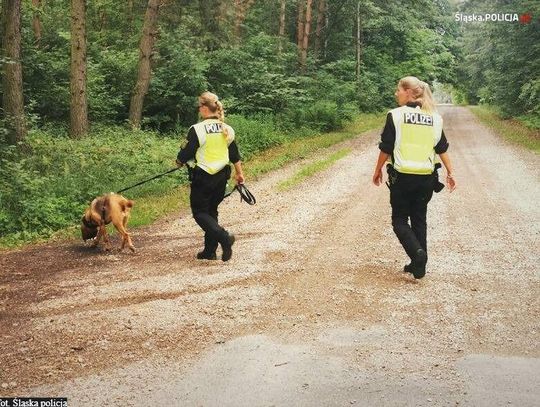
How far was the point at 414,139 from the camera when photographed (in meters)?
5.87

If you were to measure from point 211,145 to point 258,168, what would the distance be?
8.76 meters

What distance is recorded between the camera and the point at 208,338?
4.67 metres

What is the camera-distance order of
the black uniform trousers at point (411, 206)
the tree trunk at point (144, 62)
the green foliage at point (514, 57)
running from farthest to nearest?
the green foliage at point (514, 57)
the tree trunk at point (144, 62)
the black uniform trousers at point (411, 206)

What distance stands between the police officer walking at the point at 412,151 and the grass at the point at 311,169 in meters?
6.73

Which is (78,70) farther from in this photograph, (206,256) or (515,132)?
(515,132)

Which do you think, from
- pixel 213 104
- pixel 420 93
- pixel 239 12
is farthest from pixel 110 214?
pixel 239 12

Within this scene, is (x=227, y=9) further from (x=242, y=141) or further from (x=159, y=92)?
(x=242, y=141)

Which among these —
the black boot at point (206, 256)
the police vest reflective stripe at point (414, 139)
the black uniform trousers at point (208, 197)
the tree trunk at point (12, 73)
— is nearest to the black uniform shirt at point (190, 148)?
the black uniform trousers at point (208, 197)

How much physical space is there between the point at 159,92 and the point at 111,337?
1429 centimetres

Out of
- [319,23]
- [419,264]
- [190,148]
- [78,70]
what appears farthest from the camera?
[319,23]

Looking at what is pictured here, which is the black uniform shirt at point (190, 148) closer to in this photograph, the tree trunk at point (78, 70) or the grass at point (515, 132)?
the tree trunk at point (78, 70)

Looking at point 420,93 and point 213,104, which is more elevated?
point 420,93

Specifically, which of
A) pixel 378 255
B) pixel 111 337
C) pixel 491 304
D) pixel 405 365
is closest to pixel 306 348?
pixel 405 365

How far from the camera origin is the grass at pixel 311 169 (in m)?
13.3
